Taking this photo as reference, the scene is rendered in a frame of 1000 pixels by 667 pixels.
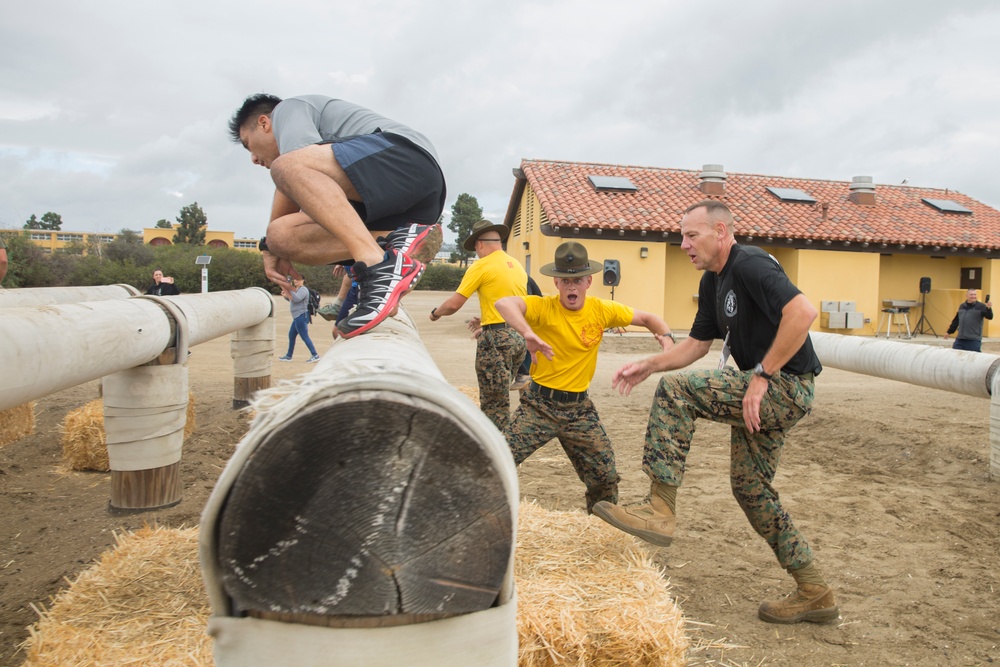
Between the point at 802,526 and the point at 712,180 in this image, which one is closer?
the point at 802,526

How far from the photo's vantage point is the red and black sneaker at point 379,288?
2100mm

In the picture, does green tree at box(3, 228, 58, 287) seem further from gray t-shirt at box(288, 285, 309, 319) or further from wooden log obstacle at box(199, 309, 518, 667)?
wooden log obstacle at box(199, 309, 518, 667)

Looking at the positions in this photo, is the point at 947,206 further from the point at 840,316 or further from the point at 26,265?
the point at 26,265

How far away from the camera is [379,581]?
1.14 m

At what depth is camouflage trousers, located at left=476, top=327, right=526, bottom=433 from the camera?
6996 millimetres

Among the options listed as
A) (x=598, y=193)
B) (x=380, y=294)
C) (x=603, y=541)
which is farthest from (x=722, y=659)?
(x=598, y=193)

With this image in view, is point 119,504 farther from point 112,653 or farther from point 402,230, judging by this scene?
point 402,230

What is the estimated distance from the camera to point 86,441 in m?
6.45

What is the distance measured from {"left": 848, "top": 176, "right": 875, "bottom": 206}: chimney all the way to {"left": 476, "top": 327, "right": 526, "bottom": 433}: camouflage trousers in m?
24.1

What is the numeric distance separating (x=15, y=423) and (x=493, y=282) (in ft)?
16.2

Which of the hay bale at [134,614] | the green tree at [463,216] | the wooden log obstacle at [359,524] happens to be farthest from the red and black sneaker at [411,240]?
the green tree at [463,216]

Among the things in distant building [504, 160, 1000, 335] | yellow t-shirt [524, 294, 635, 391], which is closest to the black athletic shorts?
yellow t-shirt [524, 294, 635, 391]

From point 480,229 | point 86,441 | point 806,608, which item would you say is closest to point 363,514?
point 806,608

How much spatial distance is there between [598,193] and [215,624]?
2447cm
